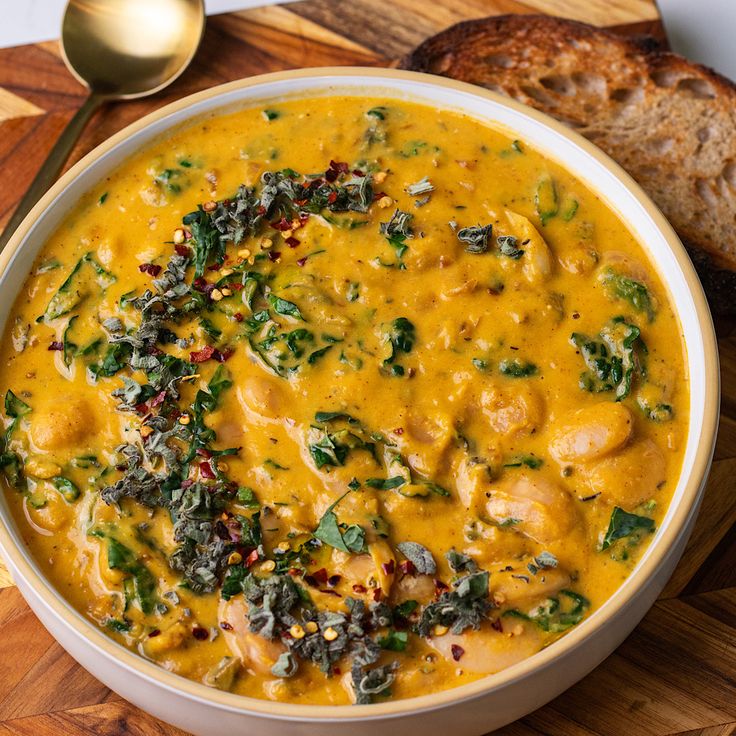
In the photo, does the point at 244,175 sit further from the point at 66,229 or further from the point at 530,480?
the point at 530,480

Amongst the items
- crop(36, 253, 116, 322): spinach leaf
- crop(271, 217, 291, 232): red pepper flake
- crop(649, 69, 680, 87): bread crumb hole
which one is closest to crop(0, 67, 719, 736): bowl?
crop(36, 253, 116, 322): spinach leaf

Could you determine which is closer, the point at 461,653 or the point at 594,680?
the point at 461,653

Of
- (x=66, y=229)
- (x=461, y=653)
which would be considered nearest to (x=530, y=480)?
(x=461, y=653)

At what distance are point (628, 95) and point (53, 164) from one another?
279 centimetres

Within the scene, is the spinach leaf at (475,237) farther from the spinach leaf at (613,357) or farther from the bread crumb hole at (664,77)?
the bread crumb hole at (664,77)

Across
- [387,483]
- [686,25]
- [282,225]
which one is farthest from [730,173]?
[387,483]

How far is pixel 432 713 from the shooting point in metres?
3.21

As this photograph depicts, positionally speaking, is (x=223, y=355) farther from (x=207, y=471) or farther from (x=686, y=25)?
(x=686, y=25)

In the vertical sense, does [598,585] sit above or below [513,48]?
below

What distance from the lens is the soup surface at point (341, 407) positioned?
3480 millimetres

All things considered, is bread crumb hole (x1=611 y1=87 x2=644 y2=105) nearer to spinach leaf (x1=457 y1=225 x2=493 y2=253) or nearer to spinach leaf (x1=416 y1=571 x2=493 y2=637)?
spinach leaf (x1=457 y1=225 x2=493 y2=253)

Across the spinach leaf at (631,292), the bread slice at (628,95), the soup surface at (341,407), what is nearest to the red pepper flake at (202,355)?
the soup surface at (341,407)

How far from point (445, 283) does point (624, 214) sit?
83 cm

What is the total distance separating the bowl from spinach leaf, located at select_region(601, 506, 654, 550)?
5cm
